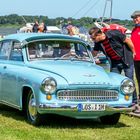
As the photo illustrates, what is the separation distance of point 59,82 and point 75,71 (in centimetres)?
51

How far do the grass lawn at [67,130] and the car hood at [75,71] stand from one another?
0.78 m

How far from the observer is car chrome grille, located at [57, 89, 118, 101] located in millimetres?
8500

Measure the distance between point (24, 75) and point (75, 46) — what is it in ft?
4.94

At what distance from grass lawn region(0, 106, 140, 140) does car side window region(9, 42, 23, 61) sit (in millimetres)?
1056

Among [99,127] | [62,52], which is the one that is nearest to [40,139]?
[99,127]

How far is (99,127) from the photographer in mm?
9070

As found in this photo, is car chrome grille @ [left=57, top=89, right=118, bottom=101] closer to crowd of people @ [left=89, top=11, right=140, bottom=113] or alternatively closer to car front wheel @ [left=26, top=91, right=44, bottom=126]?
car front wheel @ [left=26, top=91, right=44, bottom=126]

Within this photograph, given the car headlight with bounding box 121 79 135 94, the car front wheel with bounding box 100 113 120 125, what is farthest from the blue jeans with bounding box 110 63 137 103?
the car headlight with bounding box 121 79 135 94

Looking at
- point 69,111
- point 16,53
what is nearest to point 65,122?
point 69,111

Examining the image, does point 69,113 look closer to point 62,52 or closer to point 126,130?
point 126,130

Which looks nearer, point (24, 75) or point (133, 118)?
point (24, 75)

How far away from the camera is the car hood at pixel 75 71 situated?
8609mm

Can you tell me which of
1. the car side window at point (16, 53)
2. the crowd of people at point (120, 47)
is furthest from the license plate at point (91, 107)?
the car side window at point (16, 53)

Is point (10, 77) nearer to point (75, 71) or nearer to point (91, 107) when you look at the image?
point (75, 71)
